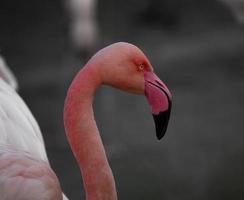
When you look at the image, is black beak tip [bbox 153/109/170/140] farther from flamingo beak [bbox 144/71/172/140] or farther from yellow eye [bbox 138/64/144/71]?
yellow eye [bbox 138/64/144/71]

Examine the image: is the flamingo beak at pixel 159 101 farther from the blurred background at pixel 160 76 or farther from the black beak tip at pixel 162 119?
the blurred background at pixel 160 76

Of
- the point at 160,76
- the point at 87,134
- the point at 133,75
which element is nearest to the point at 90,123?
the point at 87,134

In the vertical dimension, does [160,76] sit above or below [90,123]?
below

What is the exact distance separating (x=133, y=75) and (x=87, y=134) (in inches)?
10.1

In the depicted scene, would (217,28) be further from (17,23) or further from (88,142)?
(88,142)

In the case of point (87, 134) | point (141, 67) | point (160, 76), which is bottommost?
point (160, 76)

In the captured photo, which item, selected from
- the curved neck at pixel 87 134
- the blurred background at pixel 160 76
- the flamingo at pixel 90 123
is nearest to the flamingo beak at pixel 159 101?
the flamingo at pixel 90 123

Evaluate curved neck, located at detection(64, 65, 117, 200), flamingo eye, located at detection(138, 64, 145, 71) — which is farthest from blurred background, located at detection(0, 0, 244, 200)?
flamingo eye, located at detection(138, 64, 145, 71)

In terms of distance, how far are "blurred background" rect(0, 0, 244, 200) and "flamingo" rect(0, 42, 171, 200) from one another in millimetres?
2009

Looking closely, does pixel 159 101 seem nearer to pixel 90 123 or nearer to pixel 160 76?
pixel 90 123

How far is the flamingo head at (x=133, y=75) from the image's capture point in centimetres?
237

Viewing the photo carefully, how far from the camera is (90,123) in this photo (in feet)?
7.98

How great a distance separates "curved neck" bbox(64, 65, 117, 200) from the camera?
2.39 m

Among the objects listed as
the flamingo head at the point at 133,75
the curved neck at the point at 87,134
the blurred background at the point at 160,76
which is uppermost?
the flamingo head at the point at 133,75
